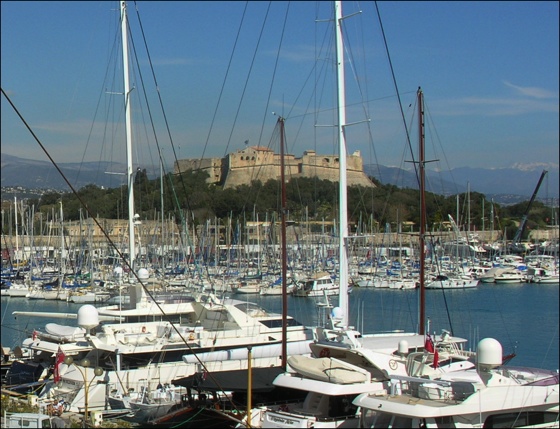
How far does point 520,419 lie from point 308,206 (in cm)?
5536

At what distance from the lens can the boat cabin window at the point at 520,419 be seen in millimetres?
12461

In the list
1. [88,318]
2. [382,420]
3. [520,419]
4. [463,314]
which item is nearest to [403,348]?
[382,420]

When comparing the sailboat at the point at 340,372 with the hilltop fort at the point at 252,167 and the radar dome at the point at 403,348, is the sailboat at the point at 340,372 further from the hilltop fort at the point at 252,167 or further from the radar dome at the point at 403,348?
the hilltop fort at the point at 252,167

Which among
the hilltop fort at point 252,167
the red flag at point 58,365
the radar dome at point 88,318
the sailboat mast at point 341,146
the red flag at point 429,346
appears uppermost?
the hilltop fort at point 252,167

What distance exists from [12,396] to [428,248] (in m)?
41.9

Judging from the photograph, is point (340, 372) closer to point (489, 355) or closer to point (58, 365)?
point (489, 355)

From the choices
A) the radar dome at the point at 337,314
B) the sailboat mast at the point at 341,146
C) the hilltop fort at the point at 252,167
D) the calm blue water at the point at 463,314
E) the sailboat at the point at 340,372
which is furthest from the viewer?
the hilltop fort at the point at 252,167

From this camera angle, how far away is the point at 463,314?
→ 1417 inches

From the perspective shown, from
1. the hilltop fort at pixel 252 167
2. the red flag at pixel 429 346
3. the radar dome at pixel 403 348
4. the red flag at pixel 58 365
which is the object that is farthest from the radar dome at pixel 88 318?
the hilltop fort at pixel 252 167

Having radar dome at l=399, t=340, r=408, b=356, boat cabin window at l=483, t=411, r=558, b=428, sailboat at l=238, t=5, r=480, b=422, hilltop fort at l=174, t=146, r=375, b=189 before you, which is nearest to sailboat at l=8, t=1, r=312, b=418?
sailboat at l=238, t=5, r=480, b=422

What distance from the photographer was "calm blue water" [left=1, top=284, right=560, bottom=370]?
2725 cm

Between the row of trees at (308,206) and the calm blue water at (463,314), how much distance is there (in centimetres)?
1223

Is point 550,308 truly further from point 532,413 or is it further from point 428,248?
point 532,413

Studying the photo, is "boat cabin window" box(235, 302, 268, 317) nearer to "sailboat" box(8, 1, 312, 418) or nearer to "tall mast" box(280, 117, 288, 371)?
"sailboat" box(8, 1, 312, 418)
